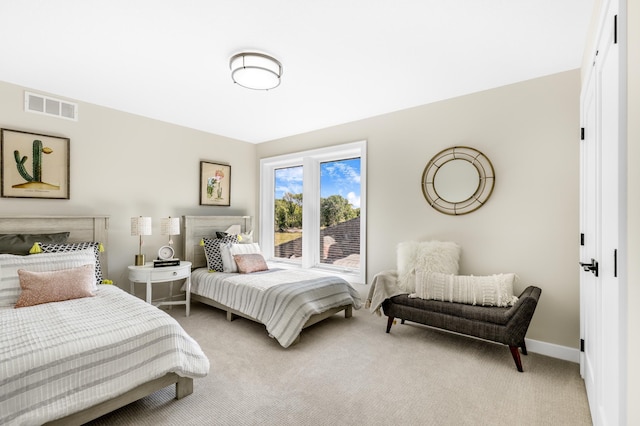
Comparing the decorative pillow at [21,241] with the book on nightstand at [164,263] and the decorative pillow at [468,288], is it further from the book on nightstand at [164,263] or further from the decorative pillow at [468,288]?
the decorative pillow at [468,288]

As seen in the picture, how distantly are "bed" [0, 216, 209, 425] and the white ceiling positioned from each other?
173cm

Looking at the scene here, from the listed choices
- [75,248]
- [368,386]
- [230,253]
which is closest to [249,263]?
[230,253]

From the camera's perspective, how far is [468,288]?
273 cm

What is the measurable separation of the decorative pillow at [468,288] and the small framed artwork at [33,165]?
→ 12.6 feet

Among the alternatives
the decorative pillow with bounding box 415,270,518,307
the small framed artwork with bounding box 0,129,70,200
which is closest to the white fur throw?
the decorative pillow with bounding box 415,270,518,307

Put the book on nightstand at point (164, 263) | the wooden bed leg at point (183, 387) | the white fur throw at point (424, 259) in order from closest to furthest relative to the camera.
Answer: the wooden bed leg at point (183, 387)
the white fur throw at point (424, 259)
the book on nightstand at point (164, 263)

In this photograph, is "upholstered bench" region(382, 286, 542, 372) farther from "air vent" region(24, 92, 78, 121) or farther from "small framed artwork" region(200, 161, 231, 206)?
"air vent" region(24, 92, 78, 121)

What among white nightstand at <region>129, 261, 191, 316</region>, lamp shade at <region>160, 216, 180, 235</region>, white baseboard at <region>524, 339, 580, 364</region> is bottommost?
white baseboard at <region>524, 339, 580, 364</region>

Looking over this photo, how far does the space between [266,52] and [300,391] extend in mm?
2499

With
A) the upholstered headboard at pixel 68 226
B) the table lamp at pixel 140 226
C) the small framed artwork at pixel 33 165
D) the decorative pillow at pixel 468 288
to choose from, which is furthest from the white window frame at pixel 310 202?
the small framed artwork at pixel 33 165

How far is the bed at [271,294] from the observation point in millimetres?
2859

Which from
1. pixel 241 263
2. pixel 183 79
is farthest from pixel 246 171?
pixel 183 79

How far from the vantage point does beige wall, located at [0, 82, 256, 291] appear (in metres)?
3.15

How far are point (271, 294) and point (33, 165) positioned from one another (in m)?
2.72
